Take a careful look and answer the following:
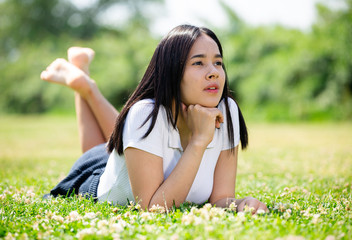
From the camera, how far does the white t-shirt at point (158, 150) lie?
255cm

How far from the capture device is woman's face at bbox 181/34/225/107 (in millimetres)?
2605

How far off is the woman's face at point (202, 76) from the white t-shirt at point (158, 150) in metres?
0.24

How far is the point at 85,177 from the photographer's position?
11.3 ft

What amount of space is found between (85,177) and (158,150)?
1192 mm

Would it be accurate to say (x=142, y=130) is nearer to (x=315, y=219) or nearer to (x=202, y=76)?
(x=202, y=76)

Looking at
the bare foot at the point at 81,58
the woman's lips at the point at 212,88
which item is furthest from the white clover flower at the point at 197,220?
the bare foot at the point at 81,58

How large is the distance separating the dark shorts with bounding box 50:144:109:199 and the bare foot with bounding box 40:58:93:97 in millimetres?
891

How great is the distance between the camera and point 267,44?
15492 mm

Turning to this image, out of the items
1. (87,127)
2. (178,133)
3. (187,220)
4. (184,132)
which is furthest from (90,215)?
(87,127)

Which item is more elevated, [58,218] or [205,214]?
[205,214]

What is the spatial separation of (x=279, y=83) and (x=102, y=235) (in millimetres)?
13170

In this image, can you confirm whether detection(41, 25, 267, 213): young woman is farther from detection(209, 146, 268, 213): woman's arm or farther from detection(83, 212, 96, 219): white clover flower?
detection(83, 212, 96, 219): white clover flower

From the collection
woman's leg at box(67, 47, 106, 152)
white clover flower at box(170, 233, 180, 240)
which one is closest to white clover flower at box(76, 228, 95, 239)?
white clover flower at box(170, 233, 180, 240)

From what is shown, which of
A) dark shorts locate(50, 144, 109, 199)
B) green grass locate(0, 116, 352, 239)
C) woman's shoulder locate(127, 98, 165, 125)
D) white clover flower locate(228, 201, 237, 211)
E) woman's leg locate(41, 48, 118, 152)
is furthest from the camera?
woman's leg locate(41, 48, 118, 152)
